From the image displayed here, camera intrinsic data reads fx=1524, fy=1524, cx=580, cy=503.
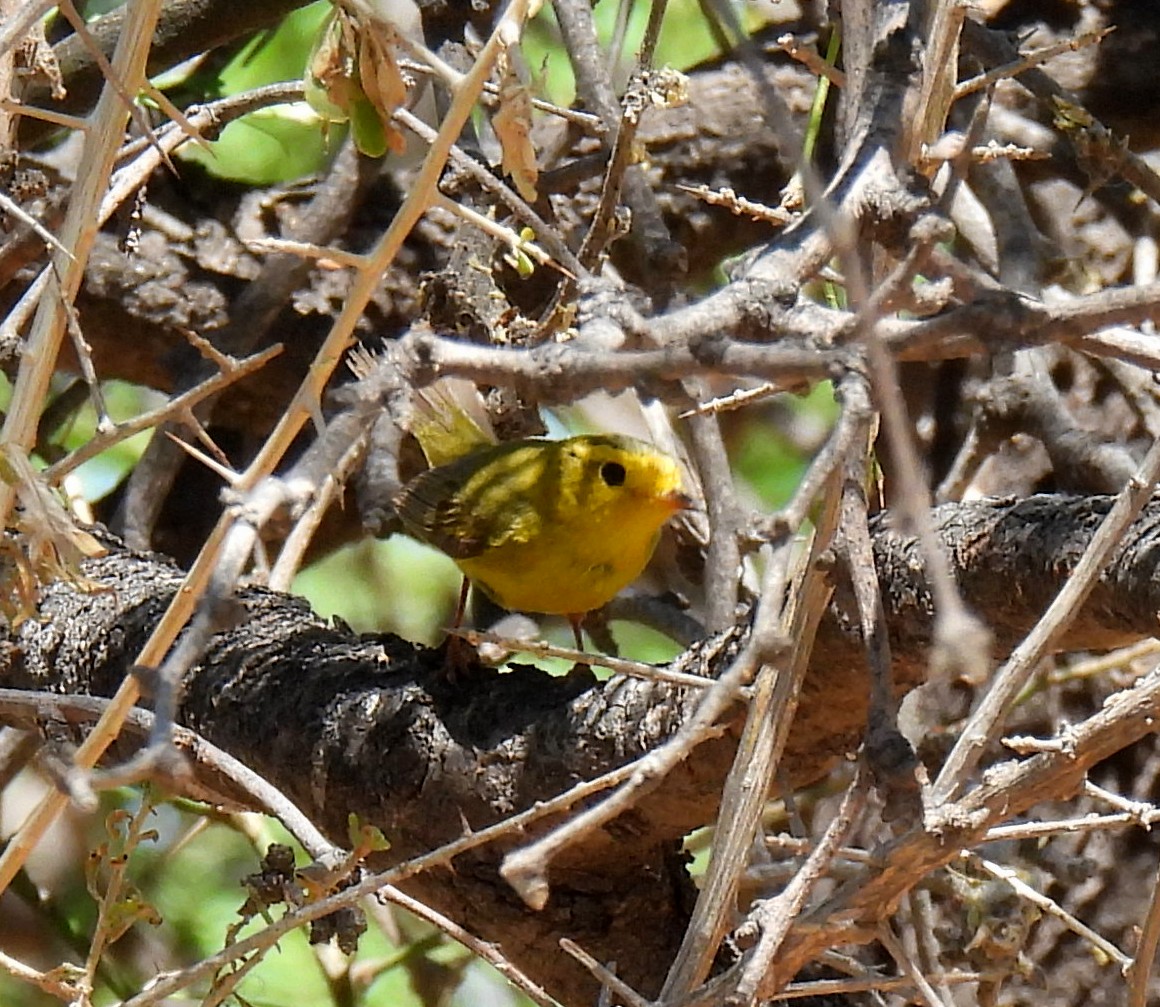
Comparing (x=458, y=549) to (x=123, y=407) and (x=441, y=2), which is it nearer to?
(x=441, y=2)

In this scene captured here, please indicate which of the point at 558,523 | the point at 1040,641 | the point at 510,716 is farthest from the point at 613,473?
the point at 1040,641

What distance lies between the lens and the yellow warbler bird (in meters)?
3.03

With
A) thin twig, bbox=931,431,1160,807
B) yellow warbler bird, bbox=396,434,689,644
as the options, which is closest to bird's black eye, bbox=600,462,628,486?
yellow warbler bird, bbox=396,434,689,644

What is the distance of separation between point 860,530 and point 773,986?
39 centimetres

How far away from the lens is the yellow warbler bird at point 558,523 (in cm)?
303

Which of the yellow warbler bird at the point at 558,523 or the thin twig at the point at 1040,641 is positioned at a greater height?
the thin twig at the point at 1040,641

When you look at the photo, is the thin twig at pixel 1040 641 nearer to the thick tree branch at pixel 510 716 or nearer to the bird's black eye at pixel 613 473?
the thick tree branch at pixel 510 716

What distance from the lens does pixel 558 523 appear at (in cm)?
307

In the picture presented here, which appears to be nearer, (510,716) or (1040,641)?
(1040,641)

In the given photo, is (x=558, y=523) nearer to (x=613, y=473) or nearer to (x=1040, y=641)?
(x=613, y=473)

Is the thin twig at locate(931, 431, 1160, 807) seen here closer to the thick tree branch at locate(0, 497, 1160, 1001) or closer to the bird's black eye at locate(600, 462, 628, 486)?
the thick tree branch at locate(0, 497, 1160, 1001)

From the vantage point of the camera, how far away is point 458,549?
120 inches

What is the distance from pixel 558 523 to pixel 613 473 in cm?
16

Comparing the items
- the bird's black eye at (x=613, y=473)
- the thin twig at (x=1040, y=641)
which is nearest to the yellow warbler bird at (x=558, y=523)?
the bird's black eye at (x=613, y=473)
